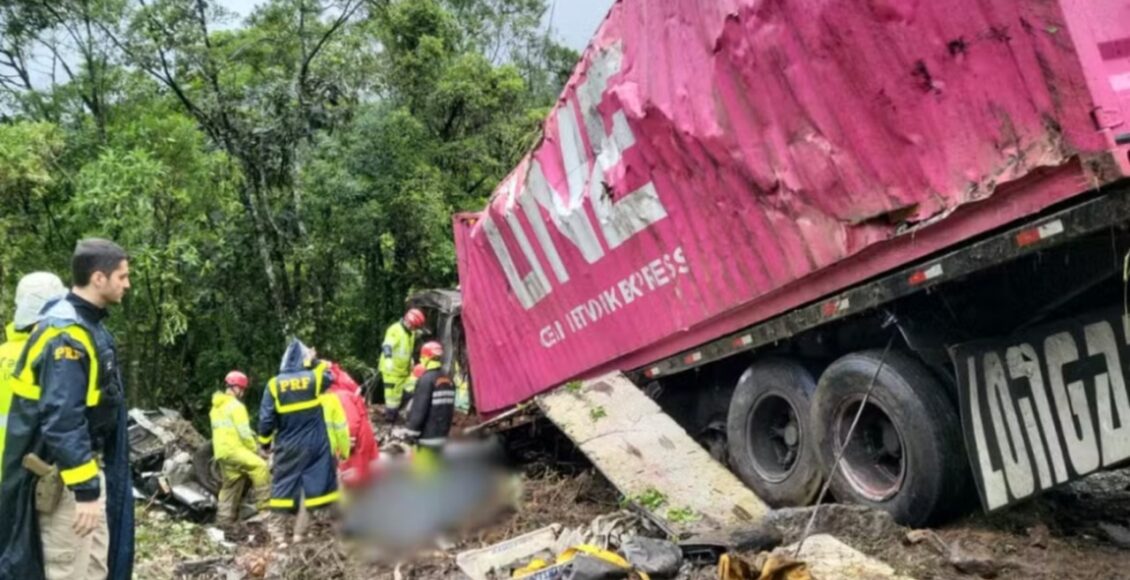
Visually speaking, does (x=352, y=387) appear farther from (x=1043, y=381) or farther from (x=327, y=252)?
(x=327, y=252)

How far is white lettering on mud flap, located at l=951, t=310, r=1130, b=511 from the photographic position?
407 cm

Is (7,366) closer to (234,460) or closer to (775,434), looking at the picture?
(775,434)

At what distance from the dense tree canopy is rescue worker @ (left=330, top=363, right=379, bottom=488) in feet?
20.8

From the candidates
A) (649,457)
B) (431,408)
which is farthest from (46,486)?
(431,408)

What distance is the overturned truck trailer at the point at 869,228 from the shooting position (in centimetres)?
336

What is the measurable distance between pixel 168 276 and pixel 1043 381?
1133 cm

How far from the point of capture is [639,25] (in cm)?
518

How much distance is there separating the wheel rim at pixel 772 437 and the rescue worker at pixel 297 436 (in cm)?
280

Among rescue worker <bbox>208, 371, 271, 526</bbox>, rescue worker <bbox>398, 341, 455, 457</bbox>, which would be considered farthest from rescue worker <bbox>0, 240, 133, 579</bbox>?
rescue worker <bbox>398, 341, 455, 457</bbox>

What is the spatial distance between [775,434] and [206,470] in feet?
16.1

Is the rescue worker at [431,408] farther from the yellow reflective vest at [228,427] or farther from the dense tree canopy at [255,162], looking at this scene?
the dense tree canopy at [255,162]

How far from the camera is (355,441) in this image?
679cm

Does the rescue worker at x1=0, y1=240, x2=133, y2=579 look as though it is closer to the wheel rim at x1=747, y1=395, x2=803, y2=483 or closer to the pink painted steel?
the pink painted steel

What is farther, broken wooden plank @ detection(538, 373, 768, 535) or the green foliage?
broken wooden plank @ detection(538, 373, 768, 535)
